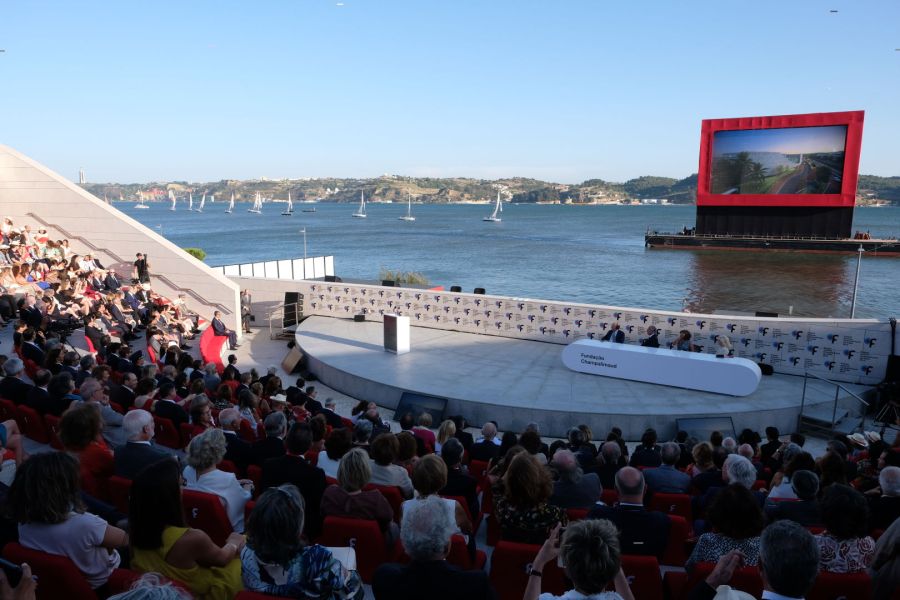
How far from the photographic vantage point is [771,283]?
53.6 m

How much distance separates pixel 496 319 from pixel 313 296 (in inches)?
254

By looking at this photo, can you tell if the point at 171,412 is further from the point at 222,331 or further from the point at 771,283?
the point at 771,283

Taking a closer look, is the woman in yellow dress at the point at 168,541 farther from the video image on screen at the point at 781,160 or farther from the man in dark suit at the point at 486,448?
the video image on screen at the point at 781,160

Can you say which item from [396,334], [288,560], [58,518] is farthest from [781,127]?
[58,518]

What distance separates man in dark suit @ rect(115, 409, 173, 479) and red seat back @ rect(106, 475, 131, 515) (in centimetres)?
9

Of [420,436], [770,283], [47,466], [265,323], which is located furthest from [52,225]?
[770,283]

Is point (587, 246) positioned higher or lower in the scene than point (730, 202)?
lower

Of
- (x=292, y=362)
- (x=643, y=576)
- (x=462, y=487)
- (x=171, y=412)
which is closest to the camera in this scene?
(x=643, y=576)

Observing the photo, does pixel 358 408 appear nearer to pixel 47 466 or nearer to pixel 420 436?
pixel 420 436

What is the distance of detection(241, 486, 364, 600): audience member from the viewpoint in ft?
8.62

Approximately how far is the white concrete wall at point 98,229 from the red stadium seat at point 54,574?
16220 mm

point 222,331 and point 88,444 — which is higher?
point 88,444

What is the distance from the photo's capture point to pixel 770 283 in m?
53.6

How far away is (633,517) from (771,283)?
5681 centimetres
